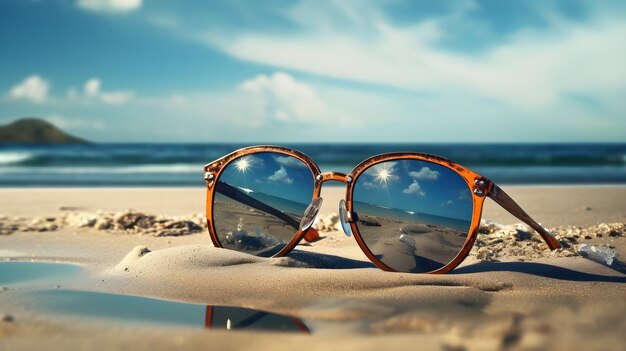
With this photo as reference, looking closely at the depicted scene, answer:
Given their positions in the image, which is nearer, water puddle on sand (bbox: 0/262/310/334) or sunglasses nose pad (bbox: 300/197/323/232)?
water puddle on sand (bbox: 0/262/310/334)

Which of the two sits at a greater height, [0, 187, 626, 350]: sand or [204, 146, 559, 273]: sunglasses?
[204, 146, 559, 273]: sunglasses

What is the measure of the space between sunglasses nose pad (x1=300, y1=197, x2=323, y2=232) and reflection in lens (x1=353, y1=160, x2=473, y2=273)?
0.63 ft

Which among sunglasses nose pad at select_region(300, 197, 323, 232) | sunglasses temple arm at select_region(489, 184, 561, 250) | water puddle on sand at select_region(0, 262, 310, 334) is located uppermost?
sunglasses temple arm at select_region(489, 184, 561, 250)

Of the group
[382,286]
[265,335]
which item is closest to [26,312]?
[265,335]

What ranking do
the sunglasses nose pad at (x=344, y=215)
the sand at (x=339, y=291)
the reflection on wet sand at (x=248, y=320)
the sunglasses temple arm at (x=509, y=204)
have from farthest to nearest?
the sunglasses nose pad at (x=344, y=215) < the sunglasses temple arm at (x=509, y=204) < the reflection on wet sand at (x=248, y=320) < the sand at (x=339, y=291)

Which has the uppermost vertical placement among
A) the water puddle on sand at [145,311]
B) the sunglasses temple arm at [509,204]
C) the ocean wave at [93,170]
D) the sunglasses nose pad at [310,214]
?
the sunglasses temple arm at [509,204]

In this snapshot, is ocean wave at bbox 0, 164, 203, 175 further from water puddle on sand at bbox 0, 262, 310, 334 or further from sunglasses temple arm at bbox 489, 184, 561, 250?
sunglasses temple arm at bbox 489, 184, 561, 250

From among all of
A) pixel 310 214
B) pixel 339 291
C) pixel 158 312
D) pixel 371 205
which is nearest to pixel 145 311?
pixel 158 312

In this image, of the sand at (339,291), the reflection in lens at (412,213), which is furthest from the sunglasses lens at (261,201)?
the reflection in lens at (412,213)

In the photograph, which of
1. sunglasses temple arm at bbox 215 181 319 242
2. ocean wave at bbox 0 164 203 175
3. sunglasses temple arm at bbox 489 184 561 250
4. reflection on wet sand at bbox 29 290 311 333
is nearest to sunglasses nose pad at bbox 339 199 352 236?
sunglasses temple arm at bbox 215 181 319 242

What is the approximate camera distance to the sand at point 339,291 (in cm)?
160

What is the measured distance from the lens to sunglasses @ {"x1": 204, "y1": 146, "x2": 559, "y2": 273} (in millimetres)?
2520

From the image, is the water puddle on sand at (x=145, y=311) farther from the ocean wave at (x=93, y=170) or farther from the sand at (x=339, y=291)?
the ocean wave at (x=93, y=170)

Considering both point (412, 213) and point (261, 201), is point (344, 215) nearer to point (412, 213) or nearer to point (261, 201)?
point (412, 213)
